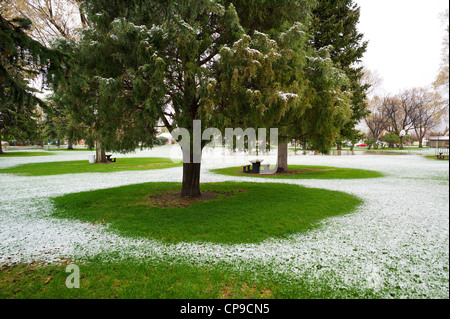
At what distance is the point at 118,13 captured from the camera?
252 inches

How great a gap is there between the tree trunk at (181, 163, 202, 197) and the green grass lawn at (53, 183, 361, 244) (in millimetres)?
926

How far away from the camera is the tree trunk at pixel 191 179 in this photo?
8727 millimetres

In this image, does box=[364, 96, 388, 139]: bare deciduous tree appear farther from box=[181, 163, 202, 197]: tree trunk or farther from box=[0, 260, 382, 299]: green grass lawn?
box=[0, 260, 382, 299]: green grass lawn

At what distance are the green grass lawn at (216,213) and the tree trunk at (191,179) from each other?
93 cm

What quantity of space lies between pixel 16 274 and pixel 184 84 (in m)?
5.21

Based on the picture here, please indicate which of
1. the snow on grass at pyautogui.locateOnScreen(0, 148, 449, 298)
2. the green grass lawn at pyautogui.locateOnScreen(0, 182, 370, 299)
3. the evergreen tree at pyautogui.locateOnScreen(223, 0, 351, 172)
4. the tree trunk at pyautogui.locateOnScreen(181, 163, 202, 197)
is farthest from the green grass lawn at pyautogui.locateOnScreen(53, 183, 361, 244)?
the evergreen tree at pyautogui.locateOnScreen(223, 0, 351, 172)

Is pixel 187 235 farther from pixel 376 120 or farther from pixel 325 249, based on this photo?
pixel 376 120

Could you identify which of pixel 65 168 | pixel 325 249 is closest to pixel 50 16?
pixel 65 168

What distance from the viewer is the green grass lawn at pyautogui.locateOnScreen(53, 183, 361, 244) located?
17.5 ft

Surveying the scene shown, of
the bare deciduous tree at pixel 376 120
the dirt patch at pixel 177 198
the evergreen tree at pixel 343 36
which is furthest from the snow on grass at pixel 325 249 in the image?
the bare deciduous tree at pixel 376 120

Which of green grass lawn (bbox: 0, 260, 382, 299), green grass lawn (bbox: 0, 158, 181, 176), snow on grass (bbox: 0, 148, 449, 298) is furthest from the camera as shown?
green grass lawn (bbox: 0, 158, 181, 176)

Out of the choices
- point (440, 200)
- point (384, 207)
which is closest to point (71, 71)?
point (384, 207)

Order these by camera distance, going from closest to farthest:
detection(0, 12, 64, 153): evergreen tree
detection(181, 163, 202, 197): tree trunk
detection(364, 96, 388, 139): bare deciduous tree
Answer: detection(0, 12, 64, 153): evergreen tree, detection(181, 163, 202, 197): tree trunk, detection(364, 96, 388, 139): bare deciduous tree
